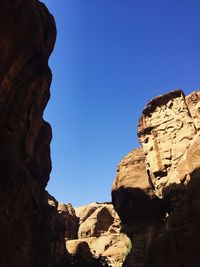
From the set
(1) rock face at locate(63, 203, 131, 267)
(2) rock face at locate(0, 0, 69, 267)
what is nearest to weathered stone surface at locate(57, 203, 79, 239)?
(1) rock face at locate(63, 203, 131, 267)

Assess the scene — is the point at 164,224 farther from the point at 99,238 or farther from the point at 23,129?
the point at 99,238

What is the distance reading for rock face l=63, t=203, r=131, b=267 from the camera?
5012cm

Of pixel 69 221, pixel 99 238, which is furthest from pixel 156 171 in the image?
pixel 69 221

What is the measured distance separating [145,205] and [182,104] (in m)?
12.0

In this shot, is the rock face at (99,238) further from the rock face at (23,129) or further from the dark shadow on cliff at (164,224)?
the rock face at (23,129)

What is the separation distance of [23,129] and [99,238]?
117ft

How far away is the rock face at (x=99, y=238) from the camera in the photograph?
5012 centimetres

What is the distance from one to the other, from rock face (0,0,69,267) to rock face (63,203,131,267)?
64.1 ft

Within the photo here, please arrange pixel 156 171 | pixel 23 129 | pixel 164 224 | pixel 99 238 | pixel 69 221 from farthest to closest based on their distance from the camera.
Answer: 1. pixel 69 221
2. pixel 99 238
3. pixel 156 171
4. pixel 164 224
5. pixel 23 129

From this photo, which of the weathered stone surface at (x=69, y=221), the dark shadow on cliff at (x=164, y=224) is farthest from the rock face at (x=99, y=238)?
the dark shadow on cliff at (x=164, y=224)

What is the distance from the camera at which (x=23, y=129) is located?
2902 cm

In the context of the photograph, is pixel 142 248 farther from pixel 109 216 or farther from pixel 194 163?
pixel 109 216

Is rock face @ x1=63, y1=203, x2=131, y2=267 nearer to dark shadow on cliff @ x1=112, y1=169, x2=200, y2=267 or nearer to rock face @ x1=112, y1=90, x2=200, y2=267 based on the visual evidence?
dark shadow on cliff @ x1=112, y1=169, x2=200, y2=267

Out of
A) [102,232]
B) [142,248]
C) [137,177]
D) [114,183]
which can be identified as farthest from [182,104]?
[102,232]
